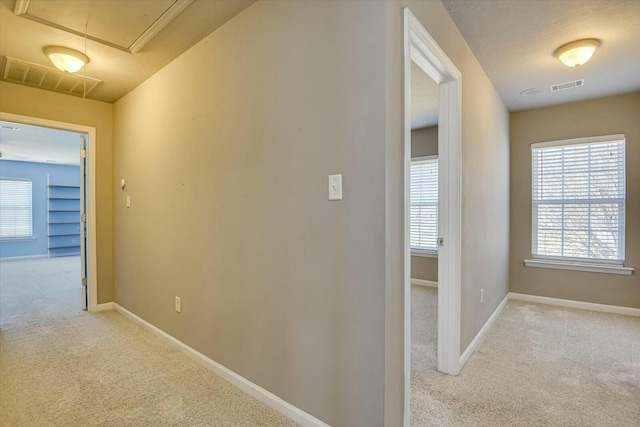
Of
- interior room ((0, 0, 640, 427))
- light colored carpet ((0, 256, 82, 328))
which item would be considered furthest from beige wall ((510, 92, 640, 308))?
light colored carpet ((0, 256, 82, 328))

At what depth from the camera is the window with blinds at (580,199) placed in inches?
142

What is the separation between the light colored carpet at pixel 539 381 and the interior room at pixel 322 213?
2 cm

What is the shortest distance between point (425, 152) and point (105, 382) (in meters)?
4.66

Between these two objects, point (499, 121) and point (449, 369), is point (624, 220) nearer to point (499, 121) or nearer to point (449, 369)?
point (499, 121)

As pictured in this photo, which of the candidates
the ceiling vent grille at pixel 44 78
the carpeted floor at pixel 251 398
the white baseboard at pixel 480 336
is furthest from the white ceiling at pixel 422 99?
the ceiling vent grille at pixel 44 78

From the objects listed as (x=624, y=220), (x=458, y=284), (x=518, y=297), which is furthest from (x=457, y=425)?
(x=624, y=220)

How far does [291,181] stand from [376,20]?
849mm

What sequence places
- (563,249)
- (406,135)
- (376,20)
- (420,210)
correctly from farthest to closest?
(420,210) < (563,249) < (406,135) < (376,20)

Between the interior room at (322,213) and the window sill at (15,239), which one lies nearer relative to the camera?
the interior room at (322,213)

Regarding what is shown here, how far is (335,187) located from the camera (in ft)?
4.97

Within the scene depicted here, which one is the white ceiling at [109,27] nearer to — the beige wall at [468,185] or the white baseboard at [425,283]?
the beige wall at [468,185]

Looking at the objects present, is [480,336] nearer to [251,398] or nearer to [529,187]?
[251,398]

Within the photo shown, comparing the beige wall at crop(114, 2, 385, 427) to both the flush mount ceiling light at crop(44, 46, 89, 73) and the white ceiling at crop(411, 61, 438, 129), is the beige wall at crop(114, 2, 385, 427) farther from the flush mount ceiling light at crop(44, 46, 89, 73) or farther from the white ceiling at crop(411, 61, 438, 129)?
the white ceiling at crop(411, 61, 438, 129)

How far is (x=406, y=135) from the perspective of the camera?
1514mm
